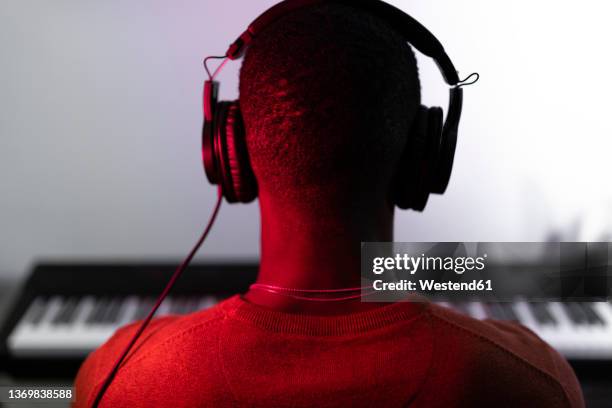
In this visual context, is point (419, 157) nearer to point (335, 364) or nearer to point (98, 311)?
point (335, 364)

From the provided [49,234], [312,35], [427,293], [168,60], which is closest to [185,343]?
[312,35]

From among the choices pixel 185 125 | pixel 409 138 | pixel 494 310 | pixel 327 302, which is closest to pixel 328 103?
pixel 409 138

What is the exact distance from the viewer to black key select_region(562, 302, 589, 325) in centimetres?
170

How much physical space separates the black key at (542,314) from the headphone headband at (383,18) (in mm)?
1022

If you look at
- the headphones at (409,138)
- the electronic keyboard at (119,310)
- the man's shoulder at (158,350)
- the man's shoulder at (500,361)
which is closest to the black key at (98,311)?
the electronic keyboard at (119,310)

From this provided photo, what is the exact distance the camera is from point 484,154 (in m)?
1.75

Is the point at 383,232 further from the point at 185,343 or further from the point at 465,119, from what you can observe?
the point at 465,119

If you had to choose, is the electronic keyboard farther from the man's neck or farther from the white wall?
the man's neck

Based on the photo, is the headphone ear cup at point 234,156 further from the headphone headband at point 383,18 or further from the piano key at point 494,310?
the piano key at point 494,310

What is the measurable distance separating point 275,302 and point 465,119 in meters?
1.04

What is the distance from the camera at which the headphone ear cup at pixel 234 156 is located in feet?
2.99

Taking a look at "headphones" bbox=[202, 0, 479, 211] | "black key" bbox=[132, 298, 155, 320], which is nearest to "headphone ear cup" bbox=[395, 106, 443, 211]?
"headphones" bbox=[202, 0, 479, 211]

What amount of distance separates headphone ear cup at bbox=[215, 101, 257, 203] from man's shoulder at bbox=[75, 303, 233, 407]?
0.19 metres

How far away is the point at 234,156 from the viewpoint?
92cm
